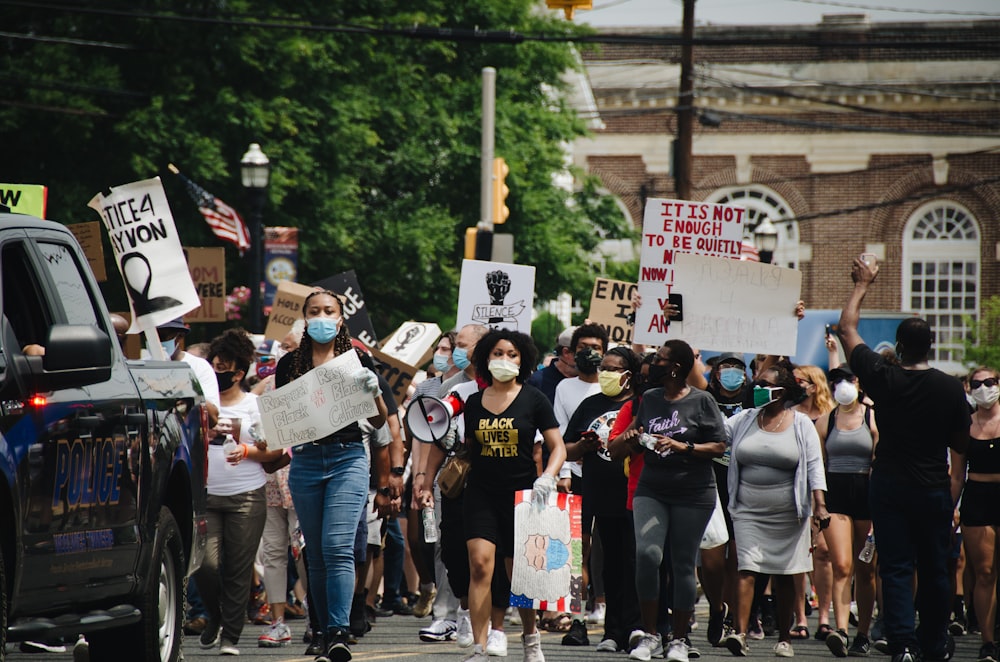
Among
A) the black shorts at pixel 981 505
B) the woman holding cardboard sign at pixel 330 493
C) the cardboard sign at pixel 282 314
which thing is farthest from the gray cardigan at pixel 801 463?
the cardboard sign at pixel 282 314

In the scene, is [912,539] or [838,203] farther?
[838,203]

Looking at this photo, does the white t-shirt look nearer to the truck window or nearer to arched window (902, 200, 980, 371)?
the truck window

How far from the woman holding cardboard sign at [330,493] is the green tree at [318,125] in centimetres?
1514

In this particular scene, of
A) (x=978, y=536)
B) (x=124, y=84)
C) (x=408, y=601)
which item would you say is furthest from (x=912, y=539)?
(x=124, y=84)

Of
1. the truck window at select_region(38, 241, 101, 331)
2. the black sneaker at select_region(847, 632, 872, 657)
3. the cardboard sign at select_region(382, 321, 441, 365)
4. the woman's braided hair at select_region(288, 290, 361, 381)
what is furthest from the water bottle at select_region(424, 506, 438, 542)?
the cardboard sign at select_region(382, 321, 441, 365)

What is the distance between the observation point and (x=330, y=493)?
919 centimetres

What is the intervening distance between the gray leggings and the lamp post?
33.7 feet

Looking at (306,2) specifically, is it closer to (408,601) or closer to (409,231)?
(409,231)

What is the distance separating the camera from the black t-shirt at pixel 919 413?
377 inches

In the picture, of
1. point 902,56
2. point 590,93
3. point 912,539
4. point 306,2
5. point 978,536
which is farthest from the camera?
point 902,56

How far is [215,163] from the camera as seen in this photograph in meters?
26.7

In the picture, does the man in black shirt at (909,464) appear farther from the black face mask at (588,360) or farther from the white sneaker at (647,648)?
the black face mask at (588,360)

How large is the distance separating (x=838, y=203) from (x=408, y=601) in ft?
122

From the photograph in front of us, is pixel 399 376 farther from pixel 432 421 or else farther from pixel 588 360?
pixel 432 421
